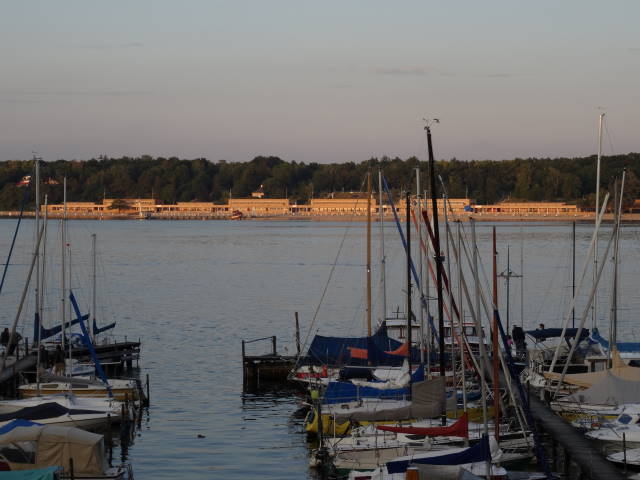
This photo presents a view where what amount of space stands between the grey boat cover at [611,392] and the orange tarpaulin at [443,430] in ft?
14.9

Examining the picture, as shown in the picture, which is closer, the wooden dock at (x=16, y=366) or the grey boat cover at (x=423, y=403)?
the grey boat cover at (x=423, y=403)

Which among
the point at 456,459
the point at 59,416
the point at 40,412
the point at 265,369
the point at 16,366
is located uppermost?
the point at 456,459

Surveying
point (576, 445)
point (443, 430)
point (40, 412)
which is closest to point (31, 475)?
point (40, 412)

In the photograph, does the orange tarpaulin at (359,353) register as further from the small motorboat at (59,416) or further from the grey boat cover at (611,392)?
the small motorboat at (59,416)

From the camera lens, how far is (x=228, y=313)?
6262cm

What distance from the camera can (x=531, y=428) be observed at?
889 inches

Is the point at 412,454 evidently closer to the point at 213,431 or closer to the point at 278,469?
the point at 278,469

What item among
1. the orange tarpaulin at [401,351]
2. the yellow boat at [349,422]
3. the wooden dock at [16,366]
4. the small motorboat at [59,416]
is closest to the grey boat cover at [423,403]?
the yellow boat at [349,422]

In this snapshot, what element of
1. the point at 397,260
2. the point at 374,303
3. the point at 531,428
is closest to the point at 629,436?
the point at 531,428

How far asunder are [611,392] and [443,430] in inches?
202

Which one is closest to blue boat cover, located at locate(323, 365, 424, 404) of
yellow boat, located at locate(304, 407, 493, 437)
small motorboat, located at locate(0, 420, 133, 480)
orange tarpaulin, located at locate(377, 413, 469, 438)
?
yellow boat, located at locate(304, 407, 493, 437)

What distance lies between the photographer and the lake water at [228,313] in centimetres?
2705

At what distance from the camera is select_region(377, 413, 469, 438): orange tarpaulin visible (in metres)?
21.7

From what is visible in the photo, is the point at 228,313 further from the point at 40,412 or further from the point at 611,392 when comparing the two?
the point at 611,392
